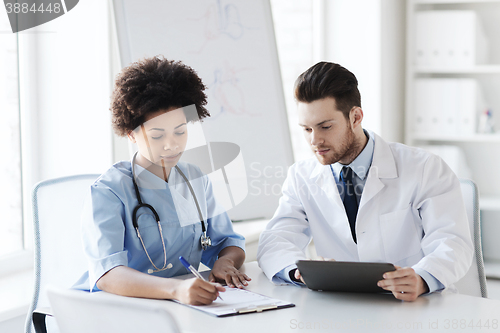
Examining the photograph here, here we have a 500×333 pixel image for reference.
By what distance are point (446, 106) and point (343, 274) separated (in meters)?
2.12

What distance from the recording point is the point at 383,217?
1.46 metres

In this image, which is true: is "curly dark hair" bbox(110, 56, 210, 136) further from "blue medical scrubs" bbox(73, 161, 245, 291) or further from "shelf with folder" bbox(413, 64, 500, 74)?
"shelf with folder" bbox(413, 64, 500, 74)

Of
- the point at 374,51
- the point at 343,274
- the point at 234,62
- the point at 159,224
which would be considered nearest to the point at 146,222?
the point at 159,224

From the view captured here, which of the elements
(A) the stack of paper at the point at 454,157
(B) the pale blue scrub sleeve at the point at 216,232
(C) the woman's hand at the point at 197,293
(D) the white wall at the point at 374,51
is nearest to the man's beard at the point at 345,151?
(B) the pale blue scrub sleeve at the point at 216,232

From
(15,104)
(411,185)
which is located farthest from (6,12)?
(411,185)

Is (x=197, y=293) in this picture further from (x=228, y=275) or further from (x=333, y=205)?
(x=333, y=205)

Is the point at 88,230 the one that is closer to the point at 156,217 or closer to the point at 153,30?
the point at 156,217

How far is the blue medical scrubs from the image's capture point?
48.3 inches

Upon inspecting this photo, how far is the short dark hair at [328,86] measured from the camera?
150 centimetres

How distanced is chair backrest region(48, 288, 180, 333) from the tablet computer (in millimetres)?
486

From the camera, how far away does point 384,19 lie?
2.91m

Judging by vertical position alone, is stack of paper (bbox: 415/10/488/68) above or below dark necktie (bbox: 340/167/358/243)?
above

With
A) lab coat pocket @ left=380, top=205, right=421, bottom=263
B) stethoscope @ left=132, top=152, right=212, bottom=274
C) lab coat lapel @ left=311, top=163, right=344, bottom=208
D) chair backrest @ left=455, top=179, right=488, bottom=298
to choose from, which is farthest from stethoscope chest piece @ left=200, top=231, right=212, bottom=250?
chair backrest @ left=455, top=179, right=488, bottom=298

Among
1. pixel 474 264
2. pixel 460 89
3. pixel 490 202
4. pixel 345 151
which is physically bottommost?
pixel 490 202
